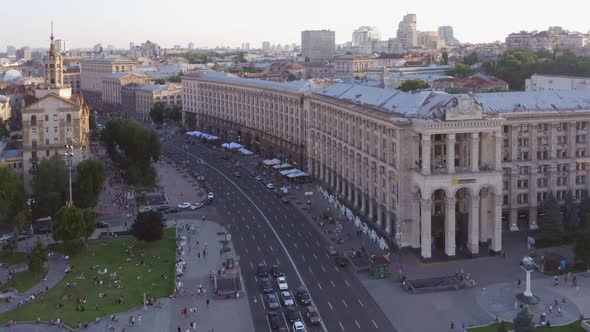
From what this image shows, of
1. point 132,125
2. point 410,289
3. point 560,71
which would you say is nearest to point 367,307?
point 410,289

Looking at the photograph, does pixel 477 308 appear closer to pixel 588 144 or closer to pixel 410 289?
pixel 410 289

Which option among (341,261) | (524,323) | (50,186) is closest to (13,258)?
(50,186)

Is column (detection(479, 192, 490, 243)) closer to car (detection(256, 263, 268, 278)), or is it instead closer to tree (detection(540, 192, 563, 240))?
tree (detection(540, 192, 563, 240))

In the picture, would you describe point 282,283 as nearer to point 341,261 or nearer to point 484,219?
point 341,261

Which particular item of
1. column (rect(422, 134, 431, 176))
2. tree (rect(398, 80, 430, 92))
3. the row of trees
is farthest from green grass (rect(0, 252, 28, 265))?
tree (rect(398, 80, 430, 92))

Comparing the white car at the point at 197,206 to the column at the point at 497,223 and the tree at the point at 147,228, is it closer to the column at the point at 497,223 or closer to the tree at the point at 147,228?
the tree at the point at 147,228
